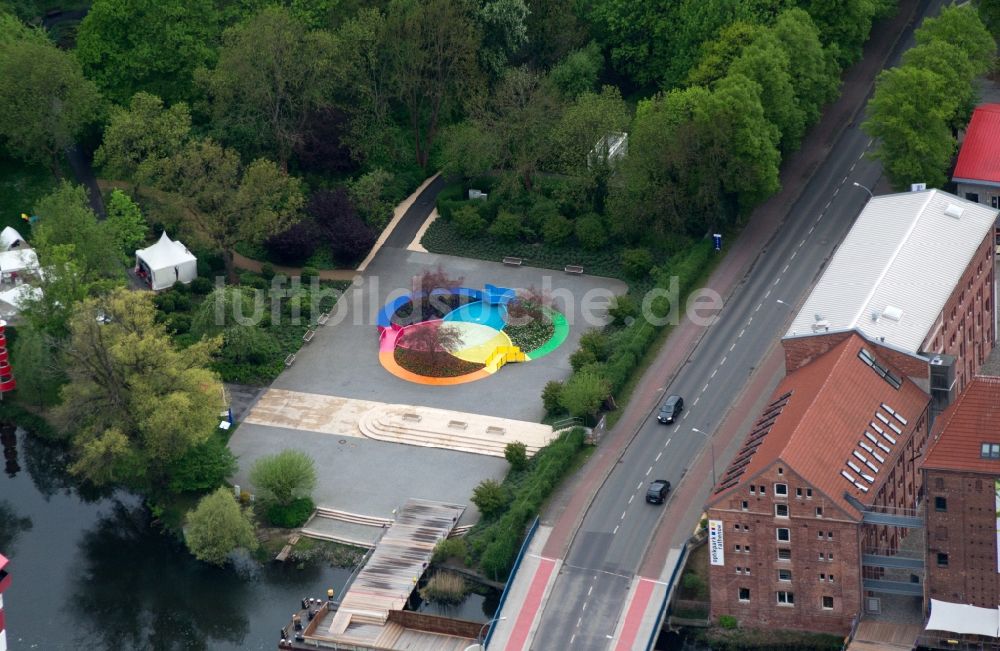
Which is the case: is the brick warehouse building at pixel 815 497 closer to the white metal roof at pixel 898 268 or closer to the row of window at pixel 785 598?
the row of window at pixel 785 598

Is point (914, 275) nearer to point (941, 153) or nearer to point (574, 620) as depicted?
point (941, 153)

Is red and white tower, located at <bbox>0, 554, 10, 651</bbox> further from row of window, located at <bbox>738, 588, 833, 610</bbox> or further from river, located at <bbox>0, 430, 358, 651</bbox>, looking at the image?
row of window, located at <bbox>738, 588, 833, 610</bbox>

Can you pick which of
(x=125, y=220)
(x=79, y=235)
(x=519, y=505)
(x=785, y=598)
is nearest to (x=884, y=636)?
(x=785, y=598)

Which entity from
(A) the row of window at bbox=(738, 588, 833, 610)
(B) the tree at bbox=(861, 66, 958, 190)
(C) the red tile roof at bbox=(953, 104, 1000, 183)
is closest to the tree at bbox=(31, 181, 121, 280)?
(A) the row of window at bbox=(738, 588, 833, 610)

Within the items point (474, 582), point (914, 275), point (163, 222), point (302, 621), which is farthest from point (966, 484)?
point (163, 222)

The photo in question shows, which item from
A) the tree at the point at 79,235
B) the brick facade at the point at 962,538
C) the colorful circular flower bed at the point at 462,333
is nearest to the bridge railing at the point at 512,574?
the colorful circular flower bed at the point at 462,333
